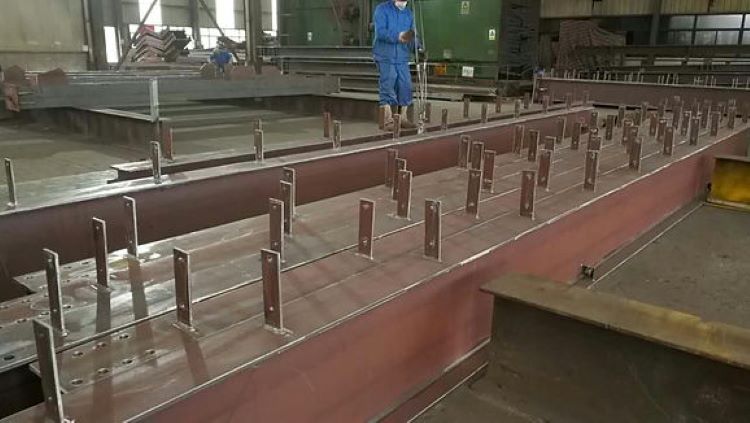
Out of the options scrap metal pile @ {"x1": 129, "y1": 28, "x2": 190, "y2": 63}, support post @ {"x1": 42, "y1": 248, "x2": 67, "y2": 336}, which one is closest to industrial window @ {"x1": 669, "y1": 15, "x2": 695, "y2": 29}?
scrap metal pile @ {"x1": 129, "y1": 28, "x2": 190, "y2": 63}

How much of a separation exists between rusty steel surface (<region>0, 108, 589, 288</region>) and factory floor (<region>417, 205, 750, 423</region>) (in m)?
1.35

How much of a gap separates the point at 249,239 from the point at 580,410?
121 centimetres

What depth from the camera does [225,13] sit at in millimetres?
24516

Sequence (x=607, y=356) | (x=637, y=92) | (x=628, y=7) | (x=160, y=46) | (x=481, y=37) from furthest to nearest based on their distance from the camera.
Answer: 1. (x=160, y=46)
2. (x=628, y=7)
3. (x=481, y=37)
4. (x=637, y=92)
5. (x=607, y=356)

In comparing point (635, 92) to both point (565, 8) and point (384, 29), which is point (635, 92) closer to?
point (384, 29)

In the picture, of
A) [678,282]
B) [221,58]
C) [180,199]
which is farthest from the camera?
[221,58]

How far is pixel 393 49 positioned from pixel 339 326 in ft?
15.3

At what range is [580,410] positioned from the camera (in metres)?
1.89

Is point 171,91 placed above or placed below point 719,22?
below

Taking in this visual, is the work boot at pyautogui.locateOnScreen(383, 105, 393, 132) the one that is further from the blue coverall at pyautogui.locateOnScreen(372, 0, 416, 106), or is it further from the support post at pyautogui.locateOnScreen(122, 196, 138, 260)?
the support post at pyautogui.locateOnScreen(122, 196, 138, 260)

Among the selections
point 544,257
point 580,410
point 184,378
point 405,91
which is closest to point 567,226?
point 544,257

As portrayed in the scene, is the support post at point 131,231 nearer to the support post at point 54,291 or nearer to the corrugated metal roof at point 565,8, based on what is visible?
the support post at point 54,291

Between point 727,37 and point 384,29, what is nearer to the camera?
point 384,29

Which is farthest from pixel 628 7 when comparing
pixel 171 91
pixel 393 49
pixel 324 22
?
pixel 171 91
